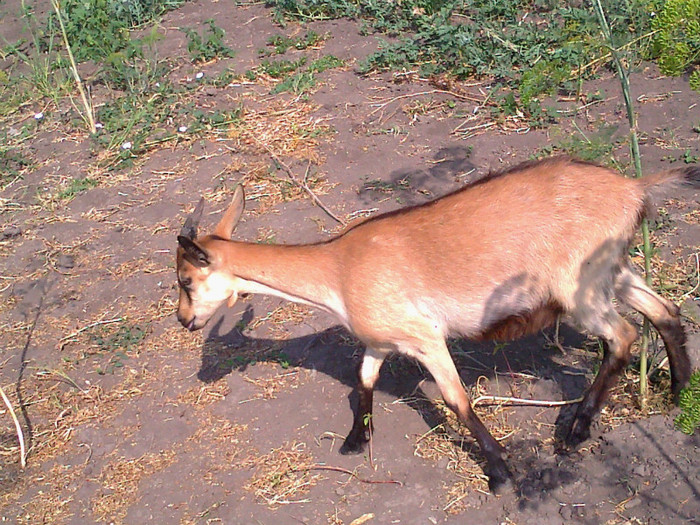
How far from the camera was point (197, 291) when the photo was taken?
14.3ft

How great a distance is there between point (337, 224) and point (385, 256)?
2160 millimetres

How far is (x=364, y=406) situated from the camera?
178 inches

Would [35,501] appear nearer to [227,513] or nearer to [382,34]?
[227,513]

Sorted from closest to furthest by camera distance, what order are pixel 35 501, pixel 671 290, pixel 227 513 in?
pixel 227 513, pixel 35 501, pixel 671 290

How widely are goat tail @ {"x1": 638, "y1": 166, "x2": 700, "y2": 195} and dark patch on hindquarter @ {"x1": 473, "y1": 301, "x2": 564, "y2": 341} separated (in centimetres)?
71

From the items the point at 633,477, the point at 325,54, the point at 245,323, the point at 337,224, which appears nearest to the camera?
the point at 633,477

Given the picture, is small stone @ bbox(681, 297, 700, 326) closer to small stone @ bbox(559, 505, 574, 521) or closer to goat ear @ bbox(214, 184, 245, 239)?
small stone @ bbox(559, 505, 574, 521)

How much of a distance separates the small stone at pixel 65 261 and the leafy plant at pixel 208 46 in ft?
9.84

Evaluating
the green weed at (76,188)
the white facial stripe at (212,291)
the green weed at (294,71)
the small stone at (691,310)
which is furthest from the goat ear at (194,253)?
the green weed at (294,71)

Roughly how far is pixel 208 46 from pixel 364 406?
213 inches

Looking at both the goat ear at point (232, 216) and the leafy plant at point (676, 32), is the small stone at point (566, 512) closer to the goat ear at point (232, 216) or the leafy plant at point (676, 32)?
the leafy plant at point (676, 32)

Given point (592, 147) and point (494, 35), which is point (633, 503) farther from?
point (494, 35)

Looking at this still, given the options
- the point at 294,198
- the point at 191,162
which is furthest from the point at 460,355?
the point at 191,162

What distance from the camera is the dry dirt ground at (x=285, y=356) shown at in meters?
4.15
